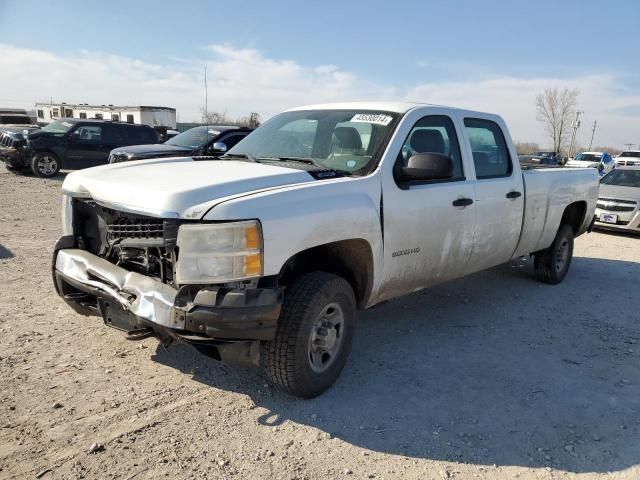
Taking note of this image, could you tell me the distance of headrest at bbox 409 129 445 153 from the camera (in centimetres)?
420

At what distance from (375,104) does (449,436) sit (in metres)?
2.67

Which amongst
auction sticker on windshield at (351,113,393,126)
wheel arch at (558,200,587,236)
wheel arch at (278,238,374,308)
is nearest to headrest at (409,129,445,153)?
auction sticker on windshield at (351,113,393,126)

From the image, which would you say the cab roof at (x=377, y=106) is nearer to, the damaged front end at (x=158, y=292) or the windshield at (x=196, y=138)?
the damaged front end at (x=158, y=292)

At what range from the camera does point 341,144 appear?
413 centimetres

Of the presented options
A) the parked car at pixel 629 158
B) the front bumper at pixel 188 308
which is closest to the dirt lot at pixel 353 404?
the front bumper at pixel 188 308

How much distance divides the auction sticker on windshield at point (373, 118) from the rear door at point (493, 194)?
3.12ft

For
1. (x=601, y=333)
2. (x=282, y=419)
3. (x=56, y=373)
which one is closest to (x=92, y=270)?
(x=56, y=373)

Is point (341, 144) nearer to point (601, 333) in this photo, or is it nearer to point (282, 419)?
point (282, 419)

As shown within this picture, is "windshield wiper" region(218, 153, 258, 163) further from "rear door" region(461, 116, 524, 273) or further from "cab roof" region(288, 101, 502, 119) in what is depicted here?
"rear door" region(461, 116, 524, 273)

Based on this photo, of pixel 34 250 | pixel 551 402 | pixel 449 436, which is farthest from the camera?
pixel 34 250

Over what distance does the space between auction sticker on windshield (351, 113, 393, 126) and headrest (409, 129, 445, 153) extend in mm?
244

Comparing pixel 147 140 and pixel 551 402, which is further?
pixel 147 140

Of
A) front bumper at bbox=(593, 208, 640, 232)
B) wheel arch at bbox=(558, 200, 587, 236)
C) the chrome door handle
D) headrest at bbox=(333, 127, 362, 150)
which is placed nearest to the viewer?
headrest at bbox=(333, 127, 362, 150)

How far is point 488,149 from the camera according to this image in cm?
512
